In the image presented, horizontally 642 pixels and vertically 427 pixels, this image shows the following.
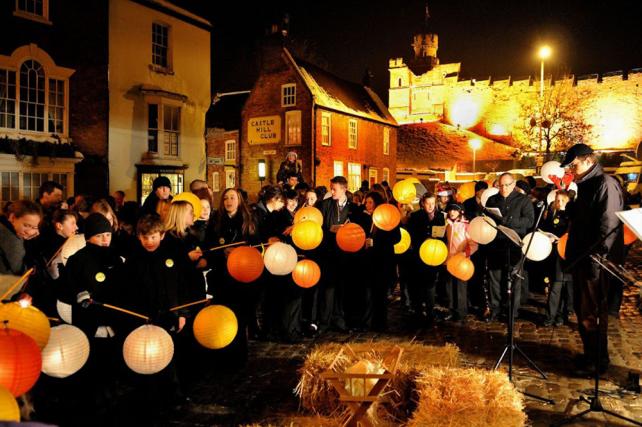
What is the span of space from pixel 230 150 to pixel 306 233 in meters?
28.0

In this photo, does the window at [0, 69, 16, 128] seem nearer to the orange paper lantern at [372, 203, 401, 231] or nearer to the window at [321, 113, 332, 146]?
the orange paper lantern at [372, 203, 401, 231]

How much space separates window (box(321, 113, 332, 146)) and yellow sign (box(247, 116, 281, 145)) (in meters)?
2.74

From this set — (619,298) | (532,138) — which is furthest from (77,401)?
(532,138)

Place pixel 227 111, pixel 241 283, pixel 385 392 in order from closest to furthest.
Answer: pixel 385 392 → pixel 241 283 → pixel 227 111

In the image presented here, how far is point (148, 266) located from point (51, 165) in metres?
12.6

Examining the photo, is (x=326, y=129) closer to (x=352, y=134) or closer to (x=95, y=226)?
(x=352, y=134)

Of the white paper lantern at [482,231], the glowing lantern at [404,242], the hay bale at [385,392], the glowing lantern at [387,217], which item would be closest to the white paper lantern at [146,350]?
the hay bale at [385,392]

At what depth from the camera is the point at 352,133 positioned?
33.4 metres

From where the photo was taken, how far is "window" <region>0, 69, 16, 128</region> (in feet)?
48.1

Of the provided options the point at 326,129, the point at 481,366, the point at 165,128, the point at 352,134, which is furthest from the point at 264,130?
the point at 481,366

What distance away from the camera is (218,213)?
6.48 m

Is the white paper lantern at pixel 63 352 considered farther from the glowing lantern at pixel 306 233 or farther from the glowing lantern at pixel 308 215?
the glowing lantern at pixel 308 215

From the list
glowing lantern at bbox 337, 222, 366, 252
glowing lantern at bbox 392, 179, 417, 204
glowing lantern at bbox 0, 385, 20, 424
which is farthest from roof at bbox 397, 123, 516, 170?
glowing lantern at bbox 0, 385, 20, 424

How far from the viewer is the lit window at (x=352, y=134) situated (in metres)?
33.0
